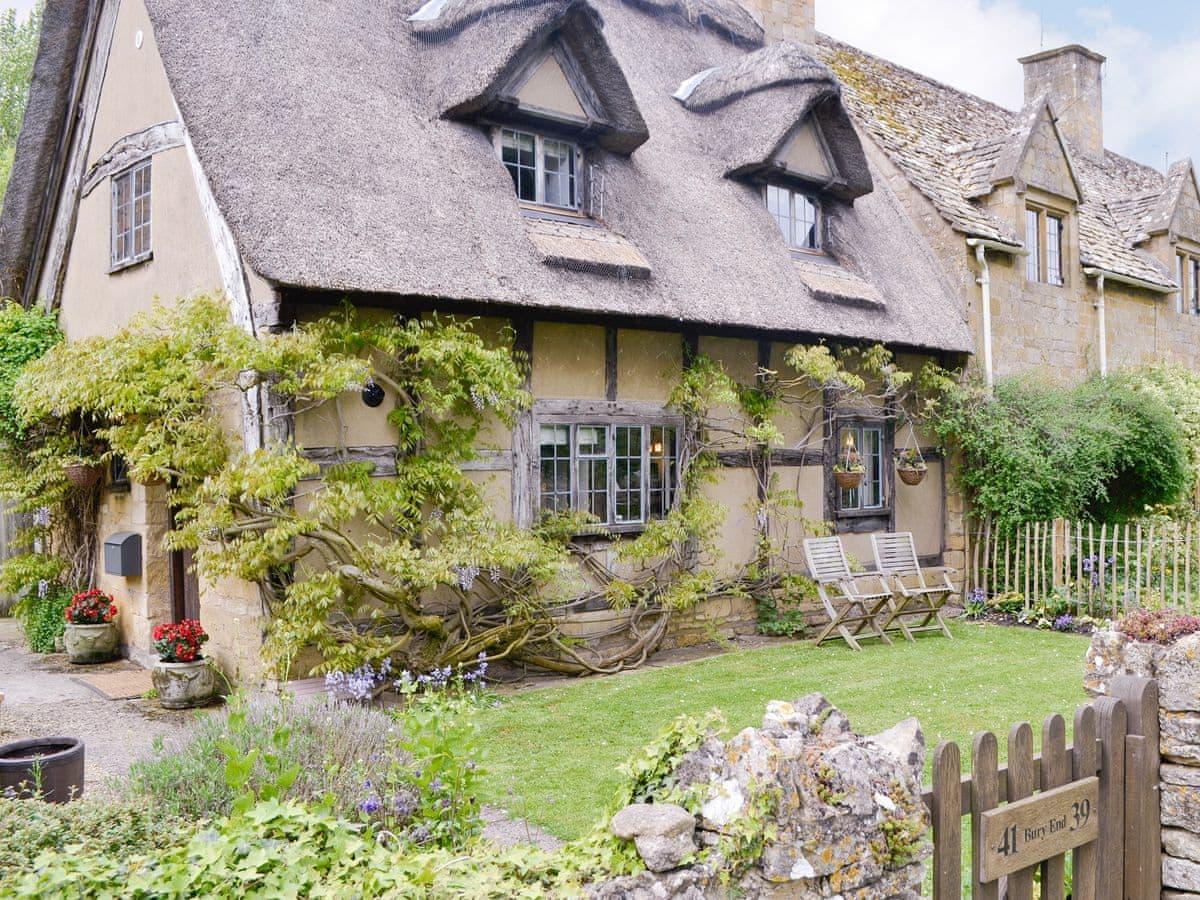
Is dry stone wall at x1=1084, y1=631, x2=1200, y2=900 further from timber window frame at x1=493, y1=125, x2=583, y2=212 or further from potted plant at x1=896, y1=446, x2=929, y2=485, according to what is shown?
potted plant at x1=896, y1=446, x2=929, y2=485

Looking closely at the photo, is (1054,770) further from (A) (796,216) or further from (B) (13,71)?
(B) (13,71)

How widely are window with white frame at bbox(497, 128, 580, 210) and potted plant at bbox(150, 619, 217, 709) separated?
15.9 ft

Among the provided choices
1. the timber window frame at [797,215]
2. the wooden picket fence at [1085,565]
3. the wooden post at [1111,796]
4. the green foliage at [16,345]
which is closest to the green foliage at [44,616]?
the green foliage at [16,345]

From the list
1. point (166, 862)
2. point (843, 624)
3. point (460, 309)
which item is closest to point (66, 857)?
point (166, 862)

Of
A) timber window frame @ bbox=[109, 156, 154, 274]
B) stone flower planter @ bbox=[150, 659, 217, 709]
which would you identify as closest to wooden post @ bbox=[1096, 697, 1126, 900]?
stone flower planter @ bbox=[150, 659, 217, 709]

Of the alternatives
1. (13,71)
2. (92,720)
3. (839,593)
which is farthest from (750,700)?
(13,71)

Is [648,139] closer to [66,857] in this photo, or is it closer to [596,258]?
[596,258]

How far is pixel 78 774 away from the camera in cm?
481

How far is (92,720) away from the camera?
7598 mm

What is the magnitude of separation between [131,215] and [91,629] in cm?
405

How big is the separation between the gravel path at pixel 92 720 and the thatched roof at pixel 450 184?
340 cm

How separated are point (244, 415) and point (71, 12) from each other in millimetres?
5704

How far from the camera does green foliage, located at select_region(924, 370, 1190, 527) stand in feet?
39.6

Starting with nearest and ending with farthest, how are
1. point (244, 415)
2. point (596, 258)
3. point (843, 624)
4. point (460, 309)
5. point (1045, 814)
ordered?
point (1045, 814) < point (244, 415) < point (460, 309) < point (596, 258) < point (843, 624)
